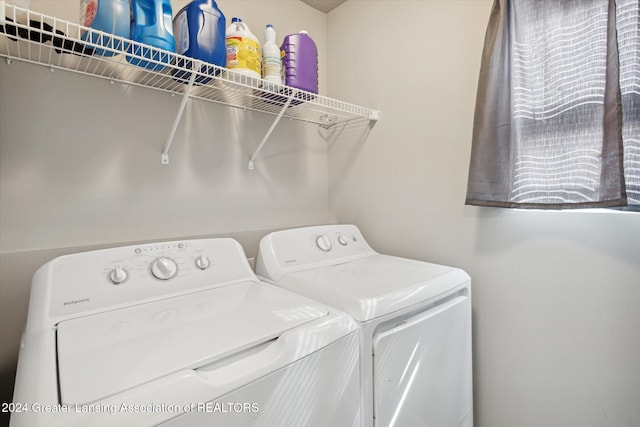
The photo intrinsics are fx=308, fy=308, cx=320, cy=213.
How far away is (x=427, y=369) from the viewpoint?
116cm

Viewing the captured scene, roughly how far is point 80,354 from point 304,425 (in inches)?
22.2

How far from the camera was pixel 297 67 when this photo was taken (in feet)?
5.20

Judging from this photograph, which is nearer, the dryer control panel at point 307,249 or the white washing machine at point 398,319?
the white washing machine at point 398,319

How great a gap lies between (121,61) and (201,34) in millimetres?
372

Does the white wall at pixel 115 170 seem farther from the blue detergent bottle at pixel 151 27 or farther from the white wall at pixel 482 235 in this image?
the white wall at pixel 482 235

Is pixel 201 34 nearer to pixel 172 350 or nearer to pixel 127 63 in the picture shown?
pixel 127 63

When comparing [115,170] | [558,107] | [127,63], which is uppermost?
[127,63]

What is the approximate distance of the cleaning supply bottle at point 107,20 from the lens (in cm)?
102

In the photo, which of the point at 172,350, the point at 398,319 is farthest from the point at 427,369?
the point at 172,350

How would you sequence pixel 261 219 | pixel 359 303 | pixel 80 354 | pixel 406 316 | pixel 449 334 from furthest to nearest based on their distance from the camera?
pixel 261 219 < pixel 449 334 < pixel 406 316 < pixel 359 303 < pixel 80 354

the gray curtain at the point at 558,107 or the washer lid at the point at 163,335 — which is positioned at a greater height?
the gray curtain at the point at 558,107

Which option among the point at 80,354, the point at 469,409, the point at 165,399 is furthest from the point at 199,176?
the point at 469,409

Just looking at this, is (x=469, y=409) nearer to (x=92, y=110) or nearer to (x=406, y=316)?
(x=406, y=316)

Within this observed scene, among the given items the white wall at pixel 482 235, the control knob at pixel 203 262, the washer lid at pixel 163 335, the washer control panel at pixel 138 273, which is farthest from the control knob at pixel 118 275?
the white wall at pixel 482 235
